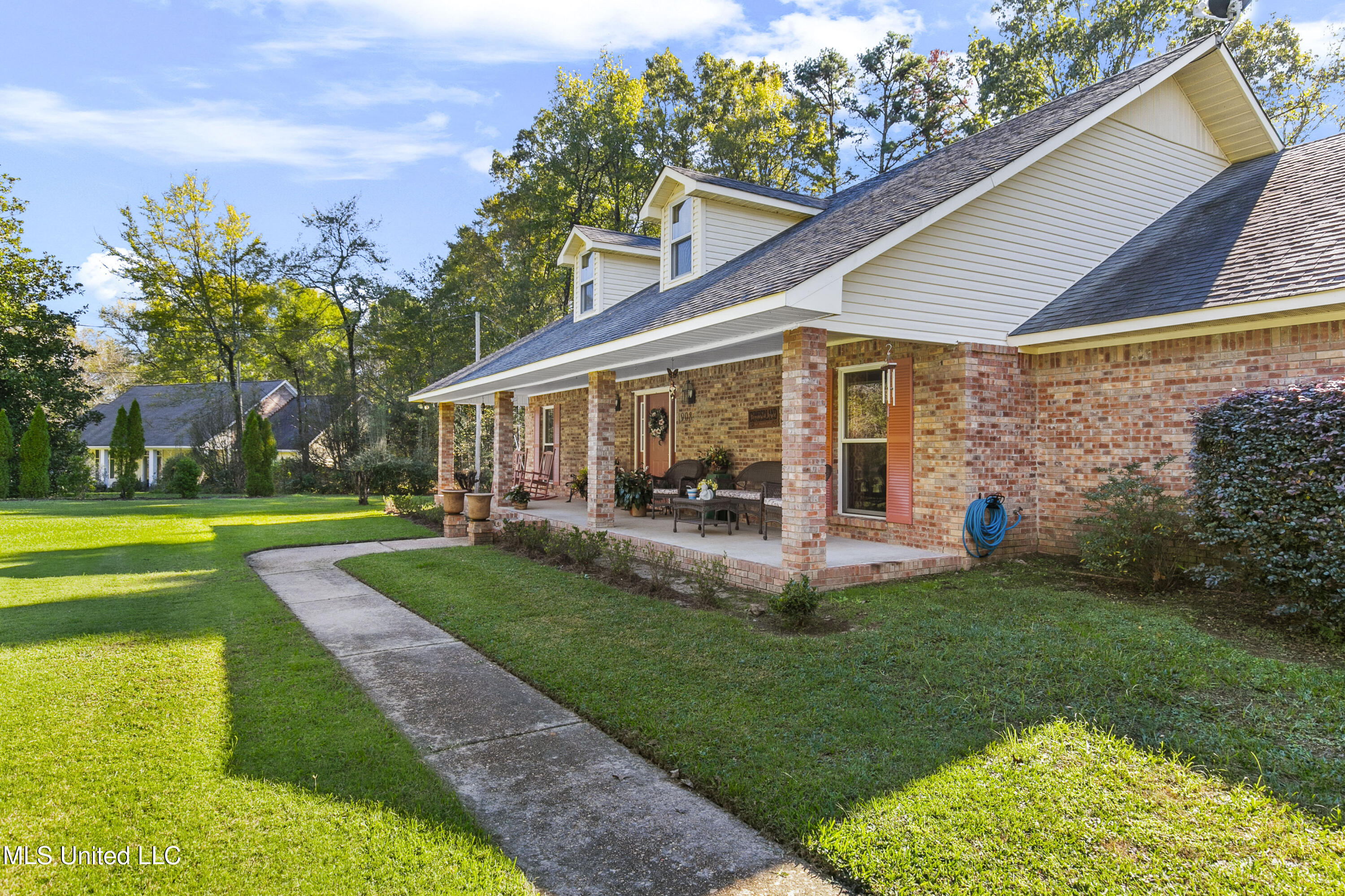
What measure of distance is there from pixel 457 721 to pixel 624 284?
12.6 metres

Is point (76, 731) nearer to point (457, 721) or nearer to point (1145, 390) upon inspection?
point (457, 721)

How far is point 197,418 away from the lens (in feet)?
96.4

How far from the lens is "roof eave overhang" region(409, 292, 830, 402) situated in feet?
21.8

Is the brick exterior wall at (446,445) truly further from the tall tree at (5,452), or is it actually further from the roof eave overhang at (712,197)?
the tall tree at (5,452)

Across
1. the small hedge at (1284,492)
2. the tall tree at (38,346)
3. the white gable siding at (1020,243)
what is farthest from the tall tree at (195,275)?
the small hedge at (1284,492)

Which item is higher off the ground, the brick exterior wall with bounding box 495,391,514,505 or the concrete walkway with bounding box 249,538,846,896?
the brick exterior wall with bounding box 495,391,514,505

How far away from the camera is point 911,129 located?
2528 cm

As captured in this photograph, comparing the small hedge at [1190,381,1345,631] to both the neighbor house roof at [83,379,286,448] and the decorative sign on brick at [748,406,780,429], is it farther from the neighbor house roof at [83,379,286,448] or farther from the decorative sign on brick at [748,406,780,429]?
the neighbor house roof at [83,379,286,448]

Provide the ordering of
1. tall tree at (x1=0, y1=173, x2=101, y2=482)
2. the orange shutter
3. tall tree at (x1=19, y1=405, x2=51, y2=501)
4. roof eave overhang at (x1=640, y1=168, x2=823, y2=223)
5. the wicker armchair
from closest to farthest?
1. the orange shutter
2. roof eave overhang at (x1=640, y1=168, x2=823, y2=223)
3. the wicker armchair
4. tall tree at (x1=19, y1=405, x2=51, y2=501)
5. tall tree at (x1=0, y1=173, x2=101, y2=482)

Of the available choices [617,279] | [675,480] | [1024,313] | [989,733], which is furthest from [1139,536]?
[617,279]

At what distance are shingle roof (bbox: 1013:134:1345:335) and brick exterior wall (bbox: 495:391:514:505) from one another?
992 centimetres

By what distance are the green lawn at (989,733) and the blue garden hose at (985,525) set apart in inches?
59.2

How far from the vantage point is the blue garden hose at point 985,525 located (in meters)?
7.94

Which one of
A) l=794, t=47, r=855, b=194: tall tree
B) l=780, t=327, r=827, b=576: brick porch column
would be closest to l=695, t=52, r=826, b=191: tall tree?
l=794, t=47, r=855, b=194: tall tree
